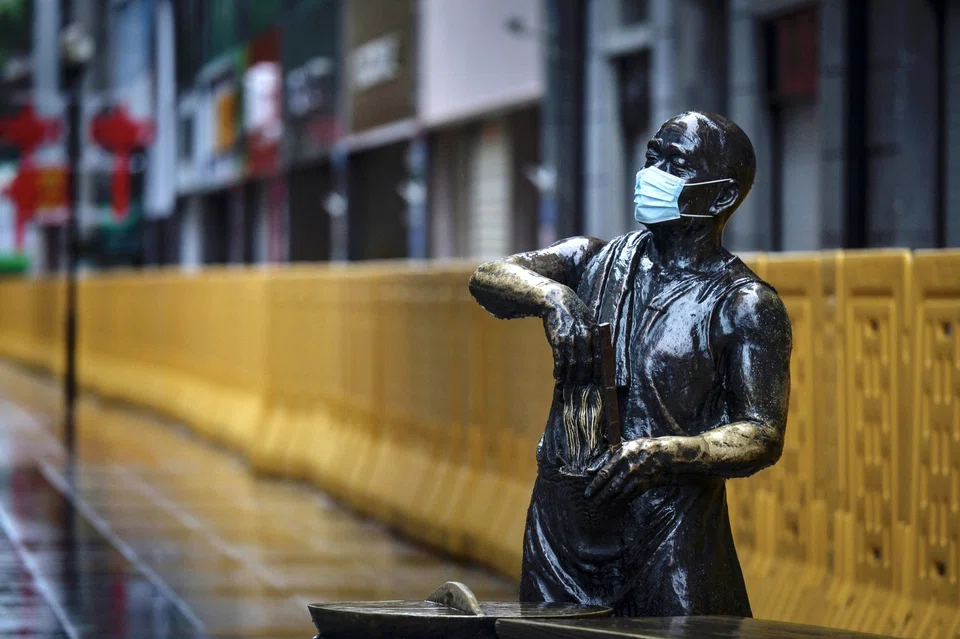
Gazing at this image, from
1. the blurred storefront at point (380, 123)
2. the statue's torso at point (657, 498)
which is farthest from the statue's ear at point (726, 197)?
the blurred storefront at point (380, 123)

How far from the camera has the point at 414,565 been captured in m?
11.8

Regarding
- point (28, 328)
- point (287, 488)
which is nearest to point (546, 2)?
point (287, 488)

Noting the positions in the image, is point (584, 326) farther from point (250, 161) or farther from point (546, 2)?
point (250, 161)

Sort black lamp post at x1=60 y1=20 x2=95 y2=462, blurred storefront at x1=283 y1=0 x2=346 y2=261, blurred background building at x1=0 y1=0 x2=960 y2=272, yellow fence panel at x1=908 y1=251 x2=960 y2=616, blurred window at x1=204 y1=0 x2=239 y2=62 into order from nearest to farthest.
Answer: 1. yellow fence panel at x1=908 y1=251 x2=960 y2=616
2. blurred background building at x1=0 y1=0 x2=960 y2=272
3. black lamp post at x1=60 y1=20 x2=95 y2=462
4. blurred storefront at x1=283 y1=0 x2=346 y2=261
5. blurred window at x1=204 y1=0 x2=239 y2=62

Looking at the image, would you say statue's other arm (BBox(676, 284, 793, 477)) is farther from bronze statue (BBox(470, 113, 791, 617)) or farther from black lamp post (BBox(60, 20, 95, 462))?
black lamp post (BBox(60, 20, 95, 462))

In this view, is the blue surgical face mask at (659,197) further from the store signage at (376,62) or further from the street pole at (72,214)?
the store signage at (376,62)

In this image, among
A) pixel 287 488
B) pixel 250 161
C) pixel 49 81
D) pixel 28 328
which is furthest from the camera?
pixel 49 81

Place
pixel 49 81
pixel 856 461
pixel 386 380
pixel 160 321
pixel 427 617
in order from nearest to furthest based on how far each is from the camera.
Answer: pixel 427 617, pixel 856 461, pixel 386 380, pixel 160 321, pixel 49 81

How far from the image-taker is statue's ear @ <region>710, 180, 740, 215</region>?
428cm

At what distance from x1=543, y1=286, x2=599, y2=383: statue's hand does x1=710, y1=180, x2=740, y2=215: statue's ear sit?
386 mm

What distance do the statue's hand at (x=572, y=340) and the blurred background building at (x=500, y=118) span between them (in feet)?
41.8

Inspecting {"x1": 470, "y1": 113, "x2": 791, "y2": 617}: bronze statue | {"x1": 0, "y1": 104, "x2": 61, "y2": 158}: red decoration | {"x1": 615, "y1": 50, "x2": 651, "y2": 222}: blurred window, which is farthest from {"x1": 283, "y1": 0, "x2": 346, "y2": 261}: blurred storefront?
{"x1": 470, "y1": 113, "x2": 791, "y2": 617}: bronze statue

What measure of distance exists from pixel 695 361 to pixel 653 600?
1.85 ft

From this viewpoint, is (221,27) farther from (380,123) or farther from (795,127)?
(795,127)
